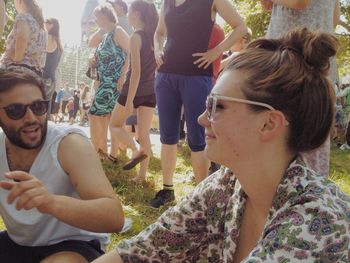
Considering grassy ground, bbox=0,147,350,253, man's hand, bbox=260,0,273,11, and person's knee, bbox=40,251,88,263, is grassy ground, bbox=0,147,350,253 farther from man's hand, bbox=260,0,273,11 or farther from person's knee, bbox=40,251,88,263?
man's hand, bbox=260,0,273,11

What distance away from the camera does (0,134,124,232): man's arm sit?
1.61 metres

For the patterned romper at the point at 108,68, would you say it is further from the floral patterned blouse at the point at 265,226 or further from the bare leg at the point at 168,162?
the floral patterned blouse at the point at 265,226

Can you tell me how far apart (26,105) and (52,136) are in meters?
0.16

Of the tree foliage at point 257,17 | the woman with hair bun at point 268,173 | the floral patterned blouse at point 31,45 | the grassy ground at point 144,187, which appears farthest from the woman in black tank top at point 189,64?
the tree foliage at point 257,17

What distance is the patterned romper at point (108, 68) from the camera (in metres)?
4.84

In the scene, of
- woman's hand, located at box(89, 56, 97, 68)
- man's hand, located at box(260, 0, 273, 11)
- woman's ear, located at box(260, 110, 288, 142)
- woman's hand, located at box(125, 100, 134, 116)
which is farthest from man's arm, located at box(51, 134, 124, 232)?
woman's hand, located at box(89, 56, 97, 68)

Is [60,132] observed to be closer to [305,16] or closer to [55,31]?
[305,16]

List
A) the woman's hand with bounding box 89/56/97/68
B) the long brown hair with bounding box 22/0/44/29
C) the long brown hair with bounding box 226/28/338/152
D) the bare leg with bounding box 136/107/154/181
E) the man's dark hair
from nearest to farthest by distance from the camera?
the long brown hair with bounding box 226/28/338/152 < the man's dark hair < the long brown hair with bounding box 22/0/44/29 < the bare leg with bounding box 136/107/154/181 < the woman's hand with bounding box 89/56/97/68

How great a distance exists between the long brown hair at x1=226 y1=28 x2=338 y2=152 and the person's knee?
0.94 meters

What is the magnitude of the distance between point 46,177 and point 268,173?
0.92 m

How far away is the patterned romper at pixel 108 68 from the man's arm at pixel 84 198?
3037 millimetres

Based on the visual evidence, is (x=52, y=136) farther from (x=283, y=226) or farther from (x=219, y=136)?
(x=283, y=226)

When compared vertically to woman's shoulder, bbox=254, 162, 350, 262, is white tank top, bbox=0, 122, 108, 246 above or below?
below

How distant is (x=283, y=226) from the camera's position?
1.19m
